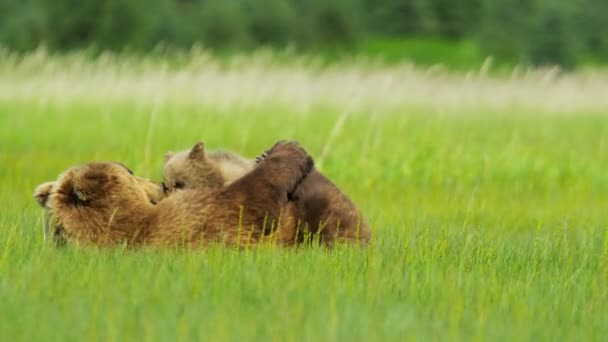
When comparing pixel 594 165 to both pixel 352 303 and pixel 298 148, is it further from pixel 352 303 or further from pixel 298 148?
pixel 352 303

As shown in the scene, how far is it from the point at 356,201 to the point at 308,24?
205ft

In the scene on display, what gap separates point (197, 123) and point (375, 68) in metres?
4.66

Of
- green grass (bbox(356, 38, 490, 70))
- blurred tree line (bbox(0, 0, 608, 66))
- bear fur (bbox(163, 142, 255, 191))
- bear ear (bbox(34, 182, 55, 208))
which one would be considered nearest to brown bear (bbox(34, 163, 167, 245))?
bear ear (bbox(34, 182, 55, 208))

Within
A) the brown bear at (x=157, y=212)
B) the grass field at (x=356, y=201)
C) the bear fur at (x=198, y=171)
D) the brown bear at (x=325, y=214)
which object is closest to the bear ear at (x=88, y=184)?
the brown bear at (x=157, y=212)

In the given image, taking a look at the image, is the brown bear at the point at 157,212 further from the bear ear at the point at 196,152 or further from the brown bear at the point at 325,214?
the bear ear at the point at 196,152

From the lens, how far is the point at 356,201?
9.09 metres

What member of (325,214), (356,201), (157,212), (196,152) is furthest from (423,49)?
(157,212)

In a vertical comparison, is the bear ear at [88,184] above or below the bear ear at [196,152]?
below

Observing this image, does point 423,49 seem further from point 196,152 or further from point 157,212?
point 157,212

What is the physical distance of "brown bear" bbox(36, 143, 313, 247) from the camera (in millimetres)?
5492

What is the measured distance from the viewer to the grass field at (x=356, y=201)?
4184 millimetres

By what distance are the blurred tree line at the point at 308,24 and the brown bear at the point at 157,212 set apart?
3850cm

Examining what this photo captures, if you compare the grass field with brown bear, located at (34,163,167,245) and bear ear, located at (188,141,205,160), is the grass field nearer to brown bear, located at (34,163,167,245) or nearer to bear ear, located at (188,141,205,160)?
brown bear, located at (34,163,167,245)

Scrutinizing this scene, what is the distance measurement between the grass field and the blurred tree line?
2779 centimetres
